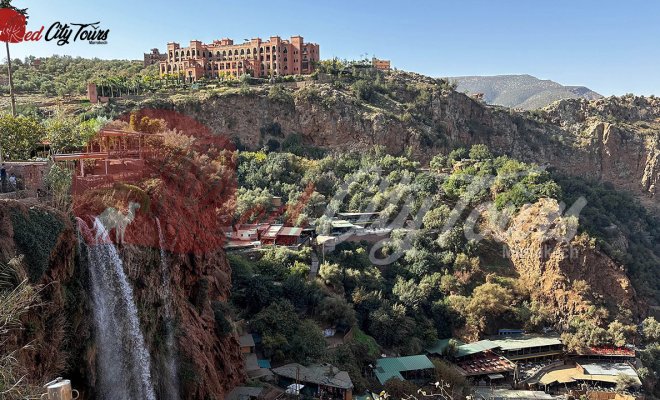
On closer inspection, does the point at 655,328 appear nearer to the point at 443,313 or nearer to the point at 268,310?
the point at 443,313

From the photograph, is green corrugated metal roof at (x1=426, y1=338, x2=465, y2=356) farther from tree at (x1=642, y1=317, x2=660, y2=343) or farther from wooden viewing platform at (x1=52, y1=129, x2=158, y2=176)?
wooden viewing platform at (x1=52, y1=129, x2=158, y2=176)

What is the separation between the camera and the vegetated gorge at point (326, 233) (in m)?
12.7

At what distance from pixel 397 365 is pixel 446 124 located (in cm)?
4026

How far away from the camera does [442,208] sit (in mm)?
37219

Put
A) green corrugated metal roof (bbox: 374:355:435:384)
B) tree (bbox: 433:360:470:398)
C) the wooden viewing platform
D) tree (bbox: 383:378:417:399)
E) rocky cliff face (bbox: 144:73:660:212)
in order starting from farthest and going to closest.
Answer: rocky cliff face (bbox: 144:73:660:212) < green corrugated metal roof (bbox: 374:355:435:384) < tree (bbox: 433:360:470:398) < tree (bbox: 383:378:417:399) < the wooden viewing platform

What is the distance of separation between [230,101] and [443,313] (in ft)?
106

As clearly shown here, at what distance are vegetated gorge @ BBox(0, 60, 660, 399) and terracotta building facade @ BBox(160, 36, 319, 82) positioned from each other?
463 centimetres

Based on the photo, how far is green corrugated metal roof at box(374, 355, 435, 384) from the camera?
23277 millimetres

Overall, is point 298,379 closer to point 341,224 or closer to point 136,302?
point 136,302

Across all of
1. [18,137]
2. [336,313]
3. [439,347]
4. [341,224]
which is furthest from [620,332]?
[18,137]

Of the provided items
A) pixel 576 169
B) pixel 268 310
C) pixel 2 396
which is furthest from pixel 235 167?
pixel 576 169

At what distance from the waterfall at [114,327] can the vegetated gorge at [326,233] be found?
0.05 metres

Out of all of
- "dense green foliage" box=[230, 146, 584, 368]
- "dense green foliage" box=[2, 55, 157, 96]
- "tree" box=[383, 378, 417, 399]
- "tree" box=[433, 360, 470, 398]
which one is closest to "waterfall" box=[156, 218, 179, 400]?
"dense green foliage" box=[230, 146, 584, 368]

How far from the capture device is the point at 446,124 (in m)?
58.7
